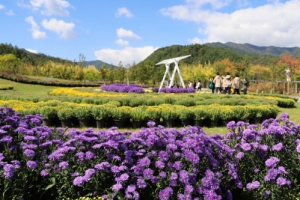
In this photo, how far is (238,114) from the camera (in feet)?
30.3

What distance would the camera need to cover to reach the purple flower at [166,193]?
2.78 metres

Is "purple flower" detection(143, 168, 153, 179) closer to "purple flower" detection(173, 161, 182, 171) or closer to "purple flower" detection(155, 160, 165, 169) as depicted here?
"purple flower" detection(155, 160, 165, 169)

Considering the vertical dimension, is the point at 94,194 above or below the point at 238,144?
below

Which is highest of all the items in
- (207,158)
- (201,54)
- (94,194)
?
(201,54)

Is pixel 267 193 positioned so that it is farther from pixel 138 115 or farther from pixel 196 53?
pixel 196 53

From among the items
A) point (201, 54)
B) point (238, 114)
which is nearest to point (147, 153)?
point (238, 114)

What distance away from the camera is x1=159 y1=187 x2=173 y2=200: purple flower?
9.13 ft

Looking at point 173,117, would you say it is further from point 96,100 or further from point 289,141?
point 289,141

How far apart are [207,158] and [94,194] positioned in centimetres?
126

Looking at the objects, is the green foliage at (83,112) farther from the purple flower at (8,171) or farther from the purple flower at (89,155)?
the purple flower at (8,171)

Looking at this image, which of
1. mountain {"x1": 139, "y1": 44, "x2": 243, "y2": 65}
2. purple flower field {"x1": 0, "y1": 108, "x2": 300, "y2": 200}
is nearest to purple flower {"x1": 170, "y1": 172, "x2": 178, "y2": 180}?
purple flower field {"x1": 0, "y1": 108, "x2": 300, "y2": 200}

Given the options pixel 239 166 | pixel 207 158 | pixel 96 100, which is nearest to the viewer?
pixel 207 158

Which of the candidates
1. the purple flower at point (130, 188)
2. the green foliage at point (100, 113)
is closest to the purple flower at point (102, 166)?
the purple flower at point (130, 188)

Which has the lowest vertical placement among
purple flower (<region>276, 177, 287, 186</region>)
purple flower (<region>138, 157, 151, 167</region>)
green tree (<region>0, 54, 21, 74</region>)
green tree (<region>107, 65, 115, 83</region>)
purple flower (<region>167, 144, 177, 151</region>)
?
purple flower (<region>276, 177, 287, 186</region>)
